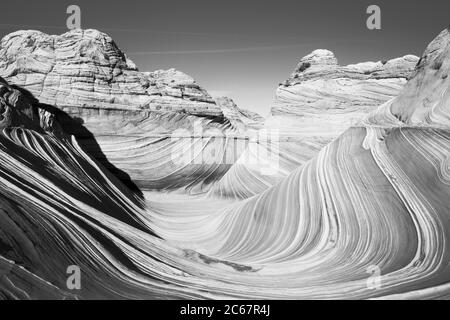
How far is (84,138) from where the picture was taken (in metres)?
11.8

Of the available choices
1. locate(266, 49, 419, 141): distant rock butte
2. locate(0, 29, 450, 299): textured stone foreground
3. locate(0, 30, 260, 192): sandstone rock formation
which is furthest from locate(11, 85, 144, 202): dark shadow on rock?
locate(266, 49, 419, 141): distant rock butte

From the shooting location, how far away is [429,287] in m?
2.67

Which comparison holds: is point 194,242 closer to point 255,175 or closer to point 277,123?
point 255,175

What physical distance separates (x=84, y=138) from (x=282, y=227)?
374 inches

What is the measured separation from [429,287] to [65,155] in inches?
270

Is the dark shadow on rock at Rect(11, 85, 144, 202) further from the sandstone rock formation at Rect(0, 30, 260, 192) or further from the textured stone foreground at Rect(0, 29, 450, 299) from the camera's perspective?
the textured stone foreground at Rect(0, 29, 450, 299)

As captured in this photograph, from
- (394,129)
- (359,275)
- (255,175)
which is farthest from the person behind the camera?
(255,175)

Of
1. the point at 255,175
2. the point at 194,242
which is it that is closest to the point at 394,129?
the point at 194,242

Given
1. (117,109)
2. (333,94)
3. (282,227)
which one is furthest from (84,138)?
(333,94)

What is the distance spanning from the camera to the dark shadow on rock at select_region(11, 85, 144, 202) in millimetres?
11250

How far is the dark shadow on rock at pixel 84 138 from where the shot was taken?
11.2m

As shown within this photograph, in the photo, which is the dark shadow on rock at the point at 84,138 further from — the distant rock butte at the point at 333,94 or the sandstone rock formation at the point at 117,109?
the distant rock butte at the point at 333,94

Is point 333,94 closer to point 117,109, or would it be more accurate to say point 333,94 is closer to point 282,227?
point 282,227
